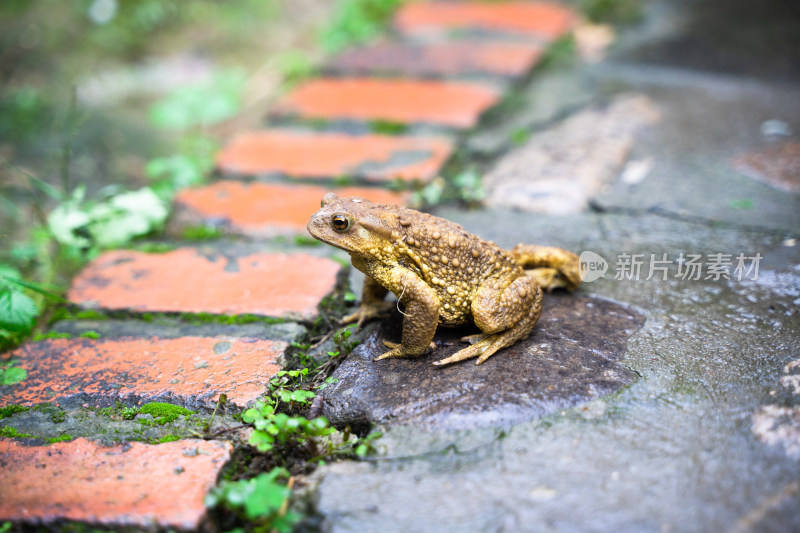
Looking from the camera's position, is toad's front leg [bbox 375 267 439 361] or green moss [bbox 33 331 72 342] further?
green moss [bbox 33 331 72 342]

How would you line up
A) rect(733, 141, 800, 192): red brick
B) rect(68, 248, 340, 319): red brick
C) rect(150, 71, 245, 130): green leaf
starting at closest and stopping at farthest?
rect(68, 248, 340, 319): red brick, rect(733, 141, 800, 192): red brick, rect(150, 71, 245, 130): green leaf

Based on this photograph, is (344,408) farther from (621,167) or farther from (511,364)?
(621,167)

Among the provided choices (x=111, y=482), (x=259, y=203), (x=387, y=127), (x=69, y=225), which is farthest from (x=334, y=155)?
(x=111, y=482)

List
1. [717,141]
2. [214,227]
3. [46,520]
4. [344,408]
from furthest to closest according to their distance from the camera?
[717,141] < [214,227] < [344,408] < [46,520]

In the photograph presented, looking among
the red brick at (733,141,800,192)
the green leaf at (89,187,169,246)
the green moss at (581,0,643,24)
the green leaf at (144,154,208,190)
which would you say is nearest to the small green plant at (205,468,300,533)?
the green leaf at (89,187,169,246)

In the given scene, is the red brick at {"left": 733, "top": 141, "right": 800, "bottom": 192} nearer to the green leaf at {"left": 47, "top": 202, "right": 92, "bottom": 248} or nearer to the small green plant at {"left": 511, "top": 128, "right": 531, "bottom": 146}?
the small green plant at {"left": 511, "top": 128, "right": 531, "bottom": 146}

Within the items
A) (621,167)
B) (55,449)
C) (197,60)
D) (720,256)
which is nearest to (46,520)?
(55,449)

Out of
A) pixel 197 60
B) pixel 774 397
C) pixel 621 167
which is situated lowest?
pixel 774 397
